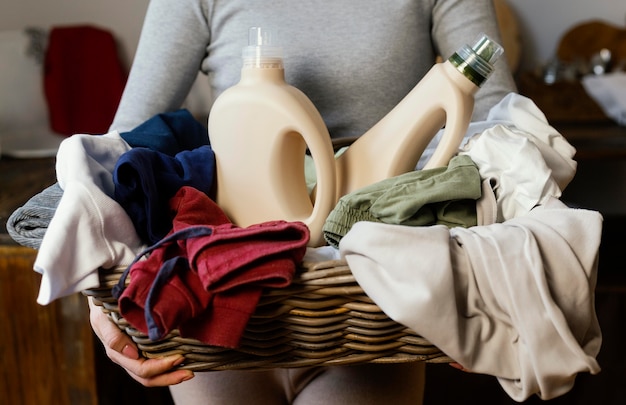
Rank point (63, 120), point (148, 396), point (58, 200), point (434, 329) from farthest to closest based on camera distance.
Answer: point (63, 120) → point (148, 396) → point (58, 200) → point (434, 329)

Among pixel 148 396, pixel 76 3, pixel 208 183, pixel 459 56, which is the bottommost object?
pixel 148 396

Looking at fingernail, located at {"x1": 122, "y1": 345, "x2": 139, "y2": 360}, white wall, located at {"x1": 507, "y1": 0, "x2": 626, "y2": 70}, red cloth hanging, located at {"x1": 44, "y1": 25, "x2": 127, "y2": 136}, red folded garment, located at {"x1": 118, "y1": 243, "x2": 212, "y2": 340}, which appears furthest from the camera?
white wall, located at {"x1": 507, "y1": 0, "x2": 626, "y2": 70}

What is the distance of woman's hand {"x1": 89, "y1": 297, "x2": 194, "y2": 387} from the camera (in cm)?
55

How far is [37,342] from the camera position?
1090 millimetres

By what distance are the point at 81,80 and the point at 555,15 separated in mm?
1319

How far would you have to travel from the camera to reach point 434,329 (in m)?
0.47

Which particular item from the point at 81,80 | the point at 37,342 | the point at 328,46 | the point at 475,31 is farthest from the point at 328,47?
the point at 81,80

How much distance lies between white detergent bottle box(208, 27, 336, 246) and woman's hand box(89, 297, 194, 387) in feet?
0.50

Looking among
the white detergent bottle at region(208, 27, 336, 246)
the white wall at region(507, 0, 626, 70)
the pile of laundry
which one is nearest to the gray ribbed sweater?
the white detergent bottle at region(208, 27, 336, 246)

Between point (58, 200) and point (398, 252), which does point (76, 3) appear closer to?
point (58, 200)

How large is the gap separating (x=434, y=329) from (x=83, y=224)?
0.87ft

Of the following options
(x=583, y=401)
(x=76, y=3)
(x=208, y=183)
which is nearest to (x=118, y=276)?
(x=208, y=183)

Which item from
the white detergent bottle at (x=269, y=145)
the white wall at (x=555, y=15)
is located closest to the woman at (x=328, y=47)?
the white detergent bottle at (x=269, y=145)

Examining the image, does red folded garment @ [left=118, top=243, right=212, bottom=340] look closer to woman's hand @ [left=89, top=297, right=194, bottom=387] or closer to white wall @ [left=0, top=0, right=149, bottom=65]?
woman's hand @ [left=89, top=297, right=194, bottom=387]
